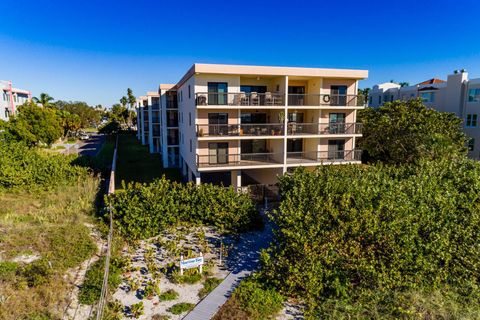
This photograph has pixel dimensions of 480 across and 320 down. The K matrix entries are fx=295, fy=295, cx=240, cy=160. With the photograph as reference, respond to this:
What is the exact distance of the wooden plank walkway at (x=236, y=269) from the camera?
32.7ft

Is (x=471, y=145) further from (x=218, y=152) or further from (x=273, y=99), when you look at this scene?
(x=218, y=152)

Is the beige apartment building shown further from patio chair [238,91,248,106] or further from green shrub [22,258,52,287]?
green shrub [22,258,52,287]

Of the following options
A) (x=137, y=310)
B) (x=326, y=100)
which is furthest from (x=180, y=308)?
(x=326, y=100)

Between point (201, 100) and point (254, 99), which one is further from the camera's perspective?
point (254, 99)

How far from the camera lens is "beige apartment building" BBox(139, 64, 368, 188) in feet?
67.1

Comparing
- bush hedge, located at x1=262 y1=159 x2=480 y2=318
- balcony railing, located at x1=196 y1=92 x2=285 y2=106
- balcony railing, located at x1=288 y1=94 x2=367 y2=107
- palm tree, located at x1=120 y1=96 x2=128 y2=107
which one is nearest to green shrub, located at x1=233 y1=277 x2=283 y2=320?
bush hedge, located at x1=262 y1=159 x2=480 y2=318

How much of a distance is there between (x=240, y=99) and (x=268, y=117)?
3647mm

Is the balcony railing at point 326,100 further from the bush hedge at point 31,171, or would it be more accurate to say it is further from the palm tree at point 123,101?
the palm tree at point 123,101

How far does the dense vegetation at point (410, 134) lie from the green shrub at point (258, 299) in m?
17.2

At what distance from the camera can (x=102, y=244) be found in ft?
46.8

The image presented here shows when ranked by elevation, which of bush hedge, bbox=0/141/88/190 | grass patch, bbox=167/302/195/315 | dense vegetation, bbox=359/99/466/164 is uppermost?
dense vegetation, bbox=359/99/466/164

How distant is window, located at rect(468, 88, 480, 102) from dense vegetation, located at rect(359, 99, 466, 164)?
10120mm

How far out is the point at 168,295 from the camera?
35.0 feet

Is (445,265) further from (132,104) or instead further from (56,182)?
(132,104)
